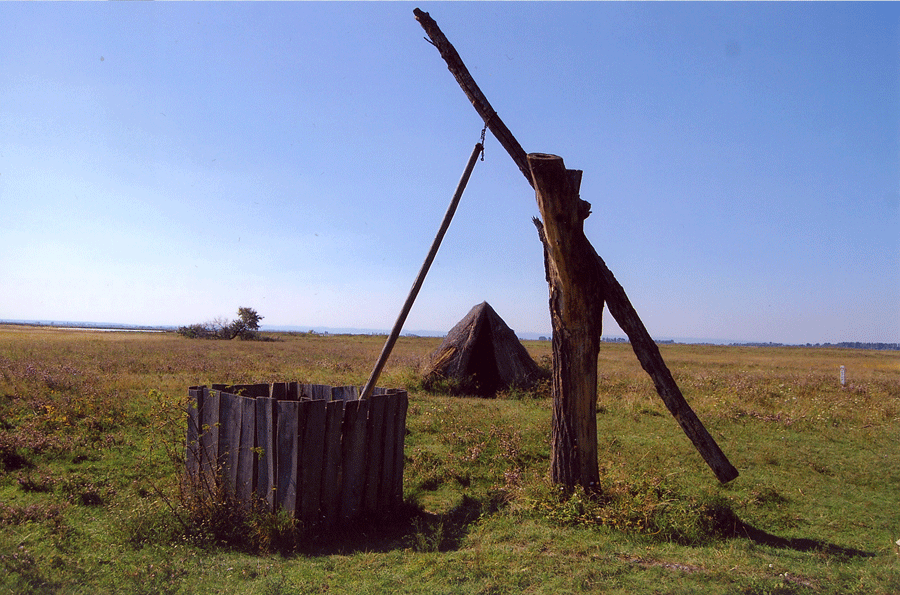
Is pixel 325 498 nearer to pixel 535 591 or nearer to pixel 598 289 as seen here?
pixel 535 591

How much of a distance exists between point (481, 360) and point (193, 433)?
10.8 meters

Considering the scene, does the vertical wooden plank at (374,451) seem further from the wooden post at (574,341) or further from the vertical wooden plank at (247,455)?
the wooden post at (574,341)

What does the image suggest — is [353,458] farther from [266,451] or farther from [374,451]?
[266,451]

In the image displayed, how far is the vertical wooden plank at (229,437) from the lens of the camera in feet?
18.5

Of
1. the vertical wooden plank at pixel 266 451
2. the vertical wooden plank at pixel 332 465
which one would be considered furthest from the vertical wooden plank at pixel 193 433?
the vertical wooden plank at pixel 332 465

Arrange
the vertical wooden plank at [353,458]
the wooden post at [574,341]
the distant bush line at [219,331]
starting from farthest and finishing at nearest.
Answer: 1. the distant bush line at [219,331]
2. the wooden post at [574,341]
3. the vertical wooden plank at [353,458]

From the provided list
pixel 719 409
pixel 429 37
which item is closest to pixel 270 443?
pixel 429 37

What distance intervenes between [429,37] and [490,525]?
5654 millimetres

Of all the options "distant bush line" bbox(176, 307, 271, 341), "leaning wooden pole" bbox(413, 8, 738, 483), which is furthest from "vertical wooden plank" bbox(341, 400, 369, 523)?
"distant bush line" bbox(176, 307, 271, 341)

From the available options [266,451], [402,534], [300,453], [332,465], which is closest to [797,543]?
[402,534]

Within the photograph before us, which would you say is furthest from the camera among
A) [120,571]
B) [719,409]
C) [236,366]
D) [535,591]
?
[236,366]

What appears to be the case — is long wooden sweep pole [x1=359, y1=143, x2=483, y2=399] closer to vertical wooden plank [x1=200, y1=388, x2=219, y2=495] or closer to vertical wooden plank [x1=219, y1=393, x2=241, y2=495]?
vertical wooden plank [x1=219, y1=393, x2=241, y2=495]

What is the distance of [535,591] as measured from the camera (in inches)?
156

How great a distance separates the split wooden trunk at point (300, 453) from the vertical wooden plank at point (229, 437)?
0.01 meters
